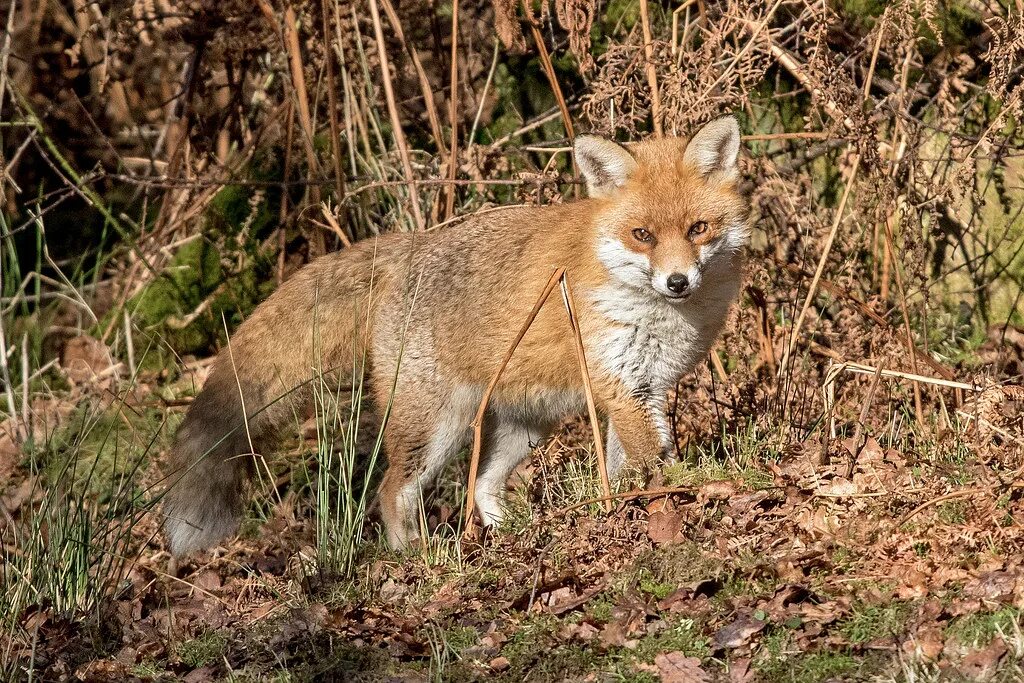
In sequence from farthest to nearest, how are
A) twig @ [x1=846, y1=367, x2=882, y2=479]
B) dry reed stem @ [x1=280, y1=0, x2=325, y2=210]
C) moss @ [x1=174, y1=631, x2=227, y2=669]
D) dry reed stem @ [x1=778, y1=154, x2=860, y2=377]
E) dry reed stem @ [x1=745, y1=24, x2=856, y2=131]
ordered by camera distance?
dry reed stem @ [x1=280, y1=0, x2=325, y2=210] → dry reed stem @ [x1=745, y1=24, x2=856, y2=131] → dry reed stem @ [x1=778, y1=154, x2=860, y2=377] → twig @ [x1=846, y1=367, x2=882, y2=479] → moss @ [x1=174, y1=631, x2=227, y2=669]

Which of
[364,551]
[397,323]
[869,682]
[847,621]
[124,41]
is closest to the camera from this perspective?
[869,682]

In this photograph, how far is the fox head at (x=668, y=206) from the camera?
16.6 feet

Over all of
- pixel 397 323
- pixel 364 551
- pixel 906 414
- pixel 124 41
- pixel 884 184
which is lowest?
pixel 364 551

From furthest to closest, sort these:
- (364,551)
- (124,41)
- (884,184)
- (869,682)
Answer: (124,41), (884,184), (364,551), (869,682)

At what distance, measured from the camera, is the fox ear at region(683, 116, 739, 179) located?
16.8 feet

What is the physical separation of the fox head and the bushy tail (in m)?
1.24

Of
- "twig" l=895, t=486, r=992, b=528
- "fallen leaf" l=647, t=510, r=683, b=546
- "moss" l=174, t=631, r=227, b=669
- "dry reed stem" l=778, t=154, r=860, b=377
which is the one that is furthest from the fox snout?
"moss" l=174, t=631, r=227, b=669

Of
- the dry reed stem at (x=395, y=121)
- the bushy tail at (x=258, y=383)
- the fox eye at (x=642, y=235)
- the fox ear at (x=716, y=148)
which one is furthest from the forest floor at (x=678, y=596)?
the dry reed stem at (x=395, y=121)

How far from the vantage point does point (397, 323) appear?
5.98 meters

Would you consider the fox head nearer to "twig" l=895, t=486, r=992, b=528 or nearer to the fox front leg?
the fox front leg

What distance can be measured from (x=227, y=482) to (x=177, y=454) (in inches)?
11.8

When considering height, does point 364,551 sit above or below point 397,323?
below

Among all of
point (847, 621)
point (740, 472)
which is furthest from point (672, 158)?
point (847, 621)

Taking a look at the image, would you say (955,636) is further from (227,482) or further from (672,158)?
(227,482)
